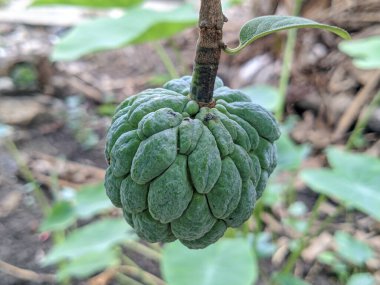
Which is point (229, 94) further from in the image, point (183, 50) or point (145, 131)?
point (183, 50)

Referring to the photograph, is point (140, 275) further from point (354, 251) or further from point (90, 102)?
point (90, 102)


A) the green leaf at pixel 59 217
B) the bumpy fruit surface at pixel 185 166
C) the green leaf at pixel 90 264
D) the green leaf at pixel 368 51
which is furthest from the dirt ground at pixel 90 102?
the bumpy fruit surface at pixel 185 166

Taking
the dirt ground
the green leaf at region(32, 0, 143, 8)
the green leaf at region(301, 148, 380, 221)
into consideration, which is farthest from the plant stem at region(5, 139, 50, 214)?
the green leaf at region(301, 148, 380, 221)

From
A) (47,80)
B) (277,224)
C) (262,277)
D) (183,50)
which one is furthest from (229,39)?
(262,277)

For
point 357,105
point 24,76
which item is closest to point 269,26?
point 357,105

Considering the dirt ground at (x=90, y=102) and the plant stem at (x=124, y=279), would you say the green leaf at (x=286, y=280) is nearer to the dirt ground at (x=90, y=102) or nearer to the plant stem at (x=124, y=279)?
the dirt ground at (x=90, y=102)

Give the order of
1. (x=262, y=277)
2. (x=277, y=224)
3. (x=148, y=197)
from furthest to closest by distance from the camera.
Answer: (x=277, y=224), (x=262, y=277), (x=148, y=197)

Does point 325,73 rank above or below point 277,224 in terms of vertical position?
above
